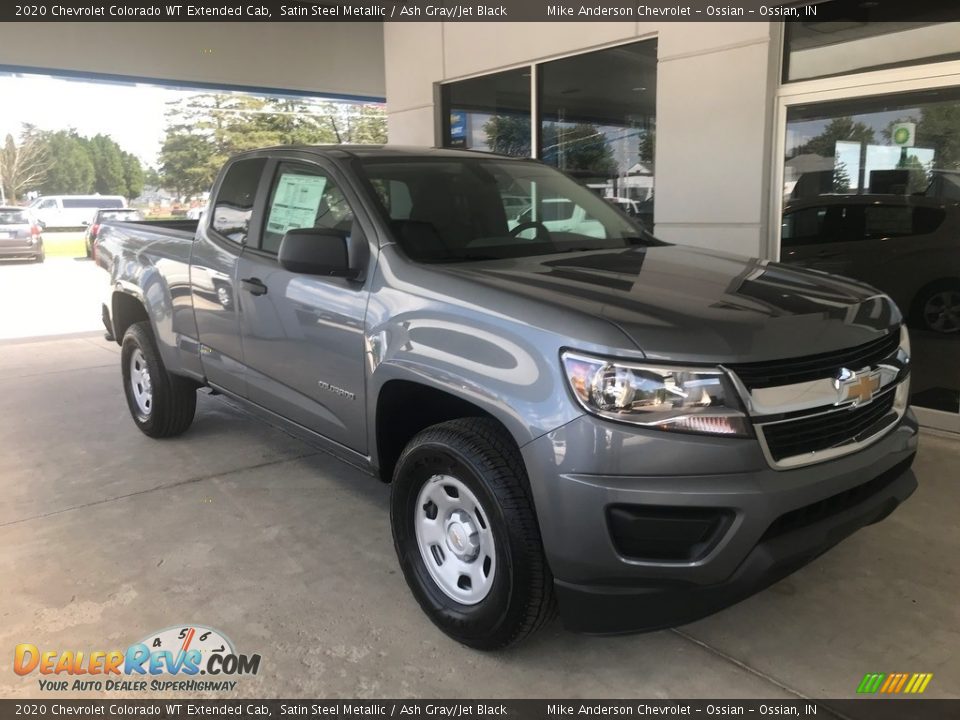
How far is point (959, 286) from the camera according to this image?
4.93 m

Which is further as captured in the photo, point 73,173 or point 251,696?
point 73,173

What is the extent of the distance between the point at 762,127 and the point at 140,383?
4843mm

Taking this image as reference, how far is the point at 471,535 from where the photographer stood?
2717 millimetres

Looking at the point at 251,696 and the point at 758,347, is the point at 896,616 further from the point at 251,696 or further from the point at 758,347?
the point at 251,696

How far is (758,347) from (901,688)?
4.28 ft

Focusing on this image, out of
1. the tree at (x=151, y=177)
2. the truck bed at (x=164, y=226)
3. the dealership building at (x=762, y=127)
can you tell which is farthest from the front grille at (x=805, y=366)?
the tree at (x=151, y=177)

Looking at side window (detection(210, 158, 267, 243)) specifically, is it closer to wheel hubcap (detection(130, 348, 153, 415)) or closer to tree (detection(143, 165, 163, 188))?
wheel hubcap (detection(130, 348, 153, 415))

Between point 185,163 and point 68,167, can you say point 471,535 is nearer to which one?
point 68,167

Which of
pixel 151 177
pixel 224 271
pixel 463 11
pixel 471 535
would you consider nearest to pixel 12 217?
pixel 151 177

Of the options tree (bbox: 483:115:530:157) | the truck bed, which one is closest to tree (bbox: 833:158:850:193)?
tree (bbox: 483:115:530:157)

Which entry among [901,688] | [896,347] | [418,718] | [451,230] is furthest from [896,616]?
[451,230]

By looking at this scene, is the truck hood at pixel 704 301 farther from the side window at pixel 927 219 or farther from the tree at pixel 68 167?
the tree at pixel 68 167

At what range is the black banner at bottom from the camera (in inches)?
96.4

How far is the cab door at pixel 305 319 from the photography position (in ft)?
10.6
